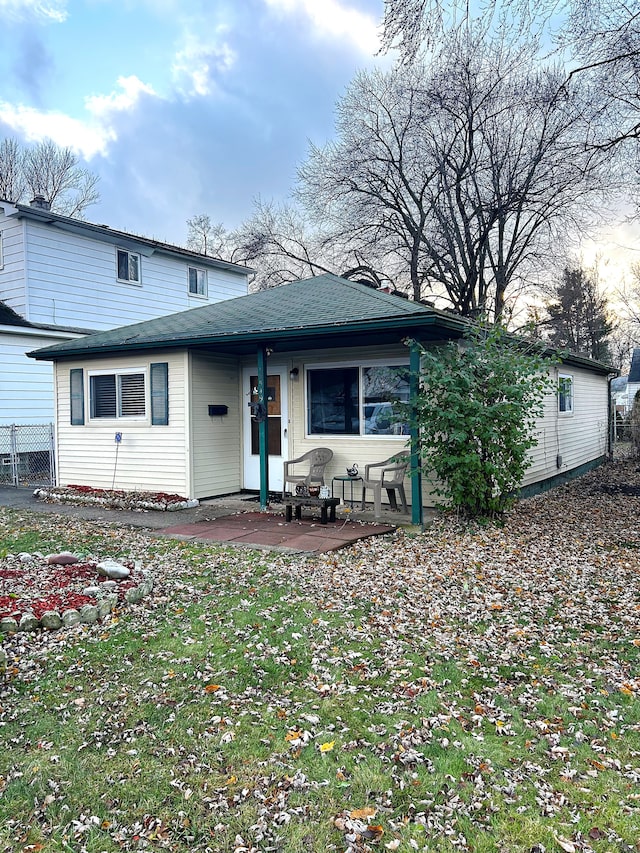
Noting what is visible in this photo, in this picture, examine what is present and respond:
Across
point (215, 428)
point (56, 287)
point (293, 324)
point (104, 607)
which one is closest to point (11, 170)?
point (56, 287)

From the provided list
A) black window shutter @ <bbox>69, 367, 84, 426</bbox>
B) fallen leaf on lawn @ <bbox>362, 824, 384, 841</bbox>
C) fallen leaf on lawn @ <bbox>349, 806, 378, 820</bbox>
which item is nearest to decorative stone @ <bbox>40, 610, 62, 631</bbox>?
fallen leaf on lawn @ <bbox>349, 806, 378, 820</bbox>

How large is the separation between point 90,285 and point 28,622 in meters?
11.9

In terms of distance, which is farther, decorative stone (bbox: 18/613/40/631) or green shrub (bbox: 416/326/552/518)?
green shrub (bbox: 416/326/552/518)

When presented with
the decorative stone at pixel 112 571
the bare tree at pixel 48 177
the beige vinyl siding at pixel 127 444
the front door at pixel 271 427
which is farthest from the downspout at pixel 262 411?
the bare tree at pixel 48 177

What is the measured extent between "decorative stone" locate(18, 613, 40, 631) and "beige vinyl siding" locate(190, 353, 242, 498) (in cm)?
519

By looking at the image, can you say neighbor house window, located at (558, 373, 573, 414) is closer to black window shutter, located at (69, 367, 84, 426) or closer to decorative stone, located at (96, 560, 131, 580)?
black window shutter, located at (69, 367, 84, 426)

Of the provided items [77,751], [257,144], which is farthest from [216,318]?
[257,144]

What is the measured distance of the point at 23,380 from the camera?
510 inches

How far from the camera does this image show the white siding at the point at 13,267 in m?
12.9

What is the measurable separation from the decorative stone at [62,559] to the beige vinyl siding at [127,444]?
361cm

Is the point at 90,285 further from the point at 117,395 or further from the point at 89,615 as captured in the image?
the point at 89,615

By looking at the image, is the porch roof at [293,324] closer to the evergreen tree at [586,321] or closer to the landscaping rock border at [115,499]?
the landscaping rock border at [115,499]

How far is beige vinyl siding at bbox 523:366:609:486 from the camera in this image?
1102 centimetres

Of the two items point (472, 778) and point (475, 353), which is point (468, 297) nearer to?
point (475, 353)
